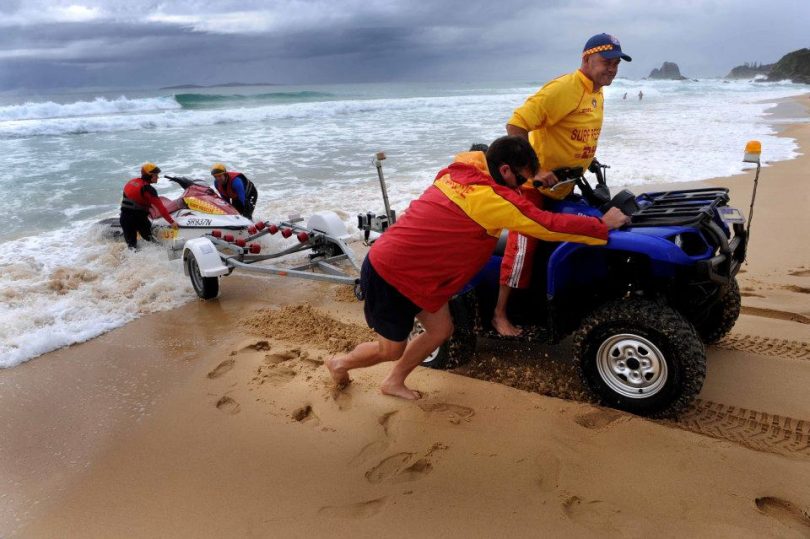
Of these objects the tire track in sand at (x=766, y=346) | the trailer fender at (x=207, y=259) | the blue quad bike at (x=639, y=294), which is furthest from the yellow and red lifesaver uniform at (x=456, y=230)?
the trailer fender at (x=207, y=259)

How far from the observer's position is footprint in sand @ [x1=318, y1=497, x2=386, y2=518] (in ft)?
8.66

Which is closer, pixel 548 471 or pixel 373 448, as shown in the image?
pixel 548 471

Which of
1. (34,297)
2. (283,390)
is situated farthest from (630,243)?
(34,297)

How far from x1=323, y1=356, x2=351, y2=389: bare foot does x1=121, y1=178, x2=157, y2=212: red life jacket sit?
14.9ft

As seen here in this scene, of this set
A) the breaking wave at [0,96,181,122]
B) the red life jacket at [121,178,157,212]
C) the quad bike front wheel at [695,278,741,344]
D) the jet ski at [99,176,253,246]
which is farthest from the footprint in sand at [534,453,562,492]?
the breaking wave at [0,96,181,122]

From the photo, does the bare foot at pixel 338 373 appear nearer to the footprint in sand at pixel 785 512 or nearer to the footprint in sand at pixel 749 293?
the footprint in sand at pixel 785 512

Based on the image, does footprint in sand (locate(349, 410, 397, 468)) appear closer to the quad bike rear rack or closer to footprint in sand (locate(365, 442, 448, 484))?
footprint in sand (locate(365, 442, 448, 484))

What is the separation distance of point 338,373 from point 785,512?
2390 mm

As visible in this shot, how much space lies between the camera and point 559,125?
12.3 ft

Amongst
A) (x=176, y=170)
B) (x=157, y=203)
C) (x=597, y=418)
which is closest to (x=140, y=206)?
(x=157, y=203)

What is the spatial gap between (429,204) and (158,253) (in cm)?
525

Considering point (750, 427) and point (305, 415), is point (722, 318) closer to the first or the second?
point (750, 427)

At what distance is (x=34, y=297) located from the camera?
231 inches

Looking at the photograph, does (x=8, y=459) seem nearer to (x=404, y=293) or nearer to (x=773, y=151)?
(x=404, y=293)
